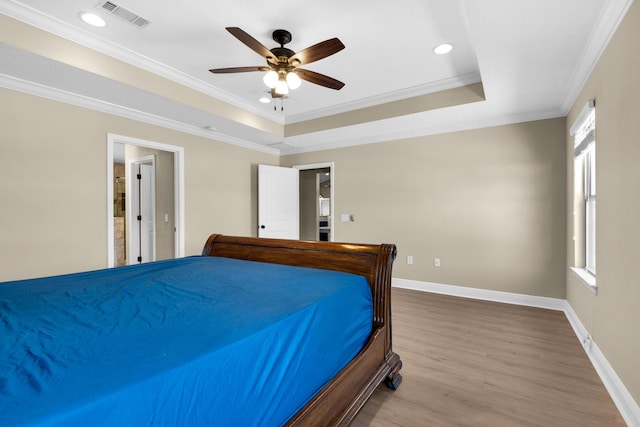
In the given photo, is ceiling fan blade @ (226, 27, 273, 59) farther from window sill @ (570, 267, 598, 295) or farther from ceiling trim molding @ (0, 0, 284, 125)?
window sill @ (570, 267, 598, 295)

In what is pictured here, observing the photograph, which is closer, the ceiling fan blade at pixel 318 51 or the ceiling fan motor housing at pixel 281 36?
the ceiling fan blade at pixel 318 51

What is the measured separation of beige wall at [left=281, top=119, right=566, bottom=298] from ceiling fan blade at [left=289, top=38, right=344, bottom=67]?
268 cm

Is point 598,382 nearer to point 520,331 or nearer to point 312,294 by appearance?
point 520,331

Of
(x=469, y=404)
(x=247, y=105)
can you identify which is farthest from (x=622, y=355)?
(x=247, y=105)

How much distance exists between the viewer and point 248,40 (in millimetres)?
2152

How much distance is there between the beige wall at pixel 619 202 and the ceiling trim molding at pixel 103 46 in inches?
145

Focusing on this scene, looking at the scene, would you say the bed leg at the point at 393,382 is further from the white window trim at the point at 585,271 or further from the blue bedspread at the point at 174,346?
the white window trim at the point at 585,271

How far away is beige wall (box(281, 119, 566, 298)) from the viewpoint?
370 centimetres

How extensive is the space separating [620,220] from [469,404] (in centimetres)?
147

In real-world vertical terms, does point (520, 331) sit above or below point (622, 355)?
below

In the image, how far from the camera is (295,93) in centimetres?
388

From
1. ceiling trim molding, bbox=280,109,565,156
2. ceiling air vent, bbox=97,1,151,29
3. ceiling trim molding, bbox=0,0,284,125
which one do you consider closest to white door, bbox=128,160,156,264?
ceiling trim molding, bbox=0,0,284,125

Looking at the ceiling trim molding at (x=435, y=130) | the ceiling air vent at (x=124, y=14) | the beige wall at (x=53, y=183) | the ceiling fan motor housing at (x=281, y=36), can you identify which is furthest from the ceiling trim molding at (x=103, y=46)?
the ceiling trim molding at (x=435, y=130)

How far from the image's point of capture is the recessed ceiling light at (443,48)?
2756 millimetres
